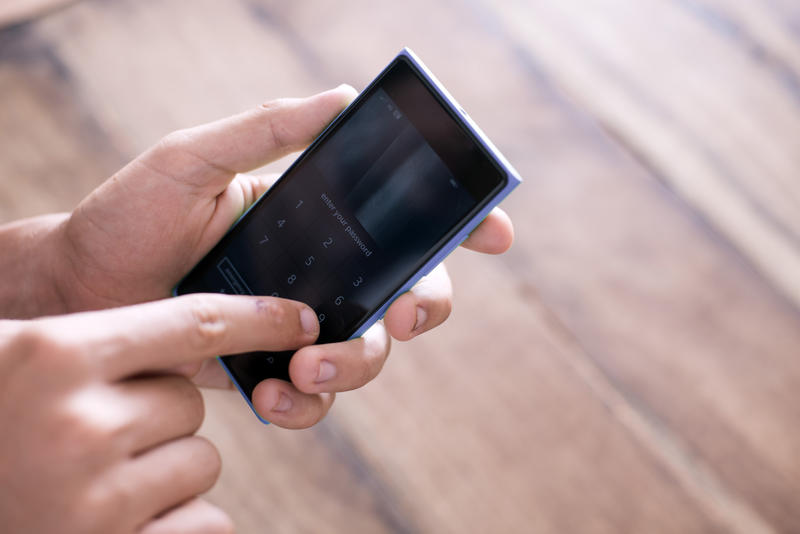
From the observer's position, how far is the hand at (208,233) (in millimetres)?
495

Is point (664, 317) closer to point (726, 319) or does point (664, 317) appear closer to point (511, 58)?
point (726, 319)

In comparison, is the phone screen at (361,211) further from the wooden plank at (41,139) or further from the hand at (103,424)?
the wooden plank at (41,139)

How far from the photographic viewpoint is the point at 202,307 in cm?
37

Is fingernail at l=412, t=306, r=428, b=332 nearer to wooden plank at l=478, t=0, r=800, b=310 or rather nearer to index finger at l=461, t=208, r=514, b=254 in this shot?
index finger at l=461, t=208, r=514, b=254

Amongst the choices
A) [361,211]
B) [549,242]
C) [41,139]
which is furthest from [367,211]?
[41,139]

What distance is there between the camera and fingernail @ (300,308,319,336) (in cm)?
47

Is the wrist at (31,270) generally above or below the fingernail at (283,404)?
above

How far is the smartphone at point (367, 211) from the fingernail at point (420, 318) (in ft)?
0.09

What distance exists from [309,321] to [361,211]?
97mm

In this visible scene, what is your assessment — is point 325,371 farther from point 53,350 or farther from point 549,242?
point 549,242

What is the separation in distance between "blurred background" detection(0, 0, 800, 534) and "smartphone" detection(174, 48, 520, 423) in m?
0.19

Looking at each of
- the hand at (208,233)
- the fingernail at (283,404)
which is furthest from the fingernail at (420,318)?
the fingernail at (283,404)

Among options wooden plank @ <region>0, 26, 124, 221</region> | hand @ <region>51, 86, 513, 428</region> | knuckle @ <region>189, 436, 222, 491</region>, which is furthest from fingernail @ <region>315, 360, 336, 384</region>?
wooden plank @ <region>0, 26, 124, 221</region>

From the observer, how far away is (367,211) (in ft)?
1.60
